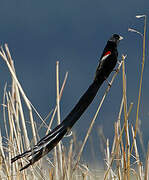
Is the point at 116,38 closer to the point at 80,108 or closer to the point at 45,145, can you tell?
the point at 80,108

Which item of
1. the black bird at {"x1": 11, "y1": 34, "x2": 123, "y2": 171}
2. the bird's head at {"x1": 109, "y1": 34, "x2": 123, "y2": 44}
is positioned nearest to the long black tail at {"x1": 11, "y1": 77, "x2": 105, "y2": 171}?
the black bird at {"x1": 11, "y1": 34, "x2": 123, "y2": 171}

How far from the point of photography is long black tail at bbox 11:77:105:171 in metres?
0.92

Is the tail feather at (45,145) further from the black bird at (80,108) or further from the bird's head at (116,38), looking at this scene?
the bird's head at (116,38)

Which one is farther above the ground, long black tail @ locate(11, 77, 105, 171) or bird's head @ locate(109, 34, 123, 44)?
bird's head @ locate(109, 34, 123, 44)

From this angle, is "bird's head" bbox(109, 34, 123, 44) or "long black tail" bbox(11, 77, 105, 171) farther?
"bird's head" bbox(109, 34, 123, 44)

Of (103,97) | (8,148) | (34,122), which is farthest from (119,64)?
(8,148)

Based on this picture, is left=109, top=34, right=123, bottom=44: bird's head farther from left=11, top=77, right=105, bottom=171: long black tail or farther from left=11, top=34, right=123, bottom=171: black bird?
left=11, top=77, right=105, bottom=171: long black tail

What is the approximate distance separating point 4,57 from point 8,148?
1.31ft

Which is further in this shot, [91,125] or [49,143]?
[91,125]

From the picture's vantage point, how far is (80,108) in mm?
1064

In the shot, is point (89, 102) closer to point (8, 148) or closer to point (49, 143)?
point (49, 143)

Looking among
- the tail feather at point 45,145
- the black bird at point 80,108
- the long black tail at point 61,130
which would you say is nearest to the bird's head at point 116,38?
the black bird at point 80,108

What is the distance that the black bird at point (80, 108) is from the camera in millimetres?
925

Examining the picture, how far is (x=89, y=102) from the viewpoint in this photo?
3.62ft
